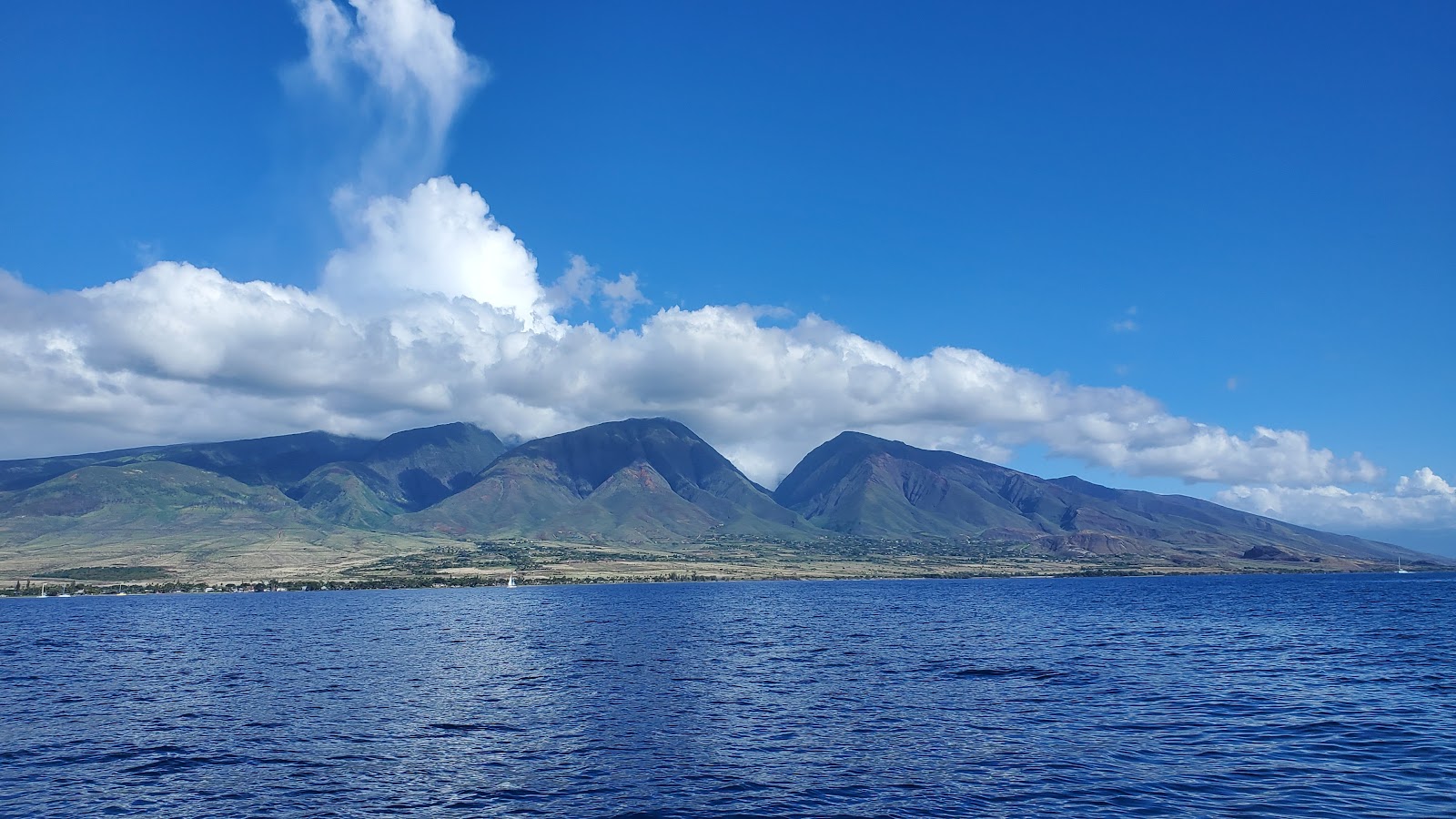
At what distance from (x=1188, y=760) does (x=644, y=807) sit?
35.0 metres

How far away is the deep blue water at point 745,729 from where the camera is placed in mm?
51812

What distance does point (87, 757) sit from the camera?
211ft

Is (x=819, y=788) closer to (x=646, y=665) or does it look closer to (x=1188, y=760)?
(x=1188, y=760)

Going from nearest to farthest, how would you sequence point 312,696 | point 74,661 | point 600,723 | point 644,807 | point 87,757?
point 644,807, point 87,757, point 600,723, point 312,696, point 74,661

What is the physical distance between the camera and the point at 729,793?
174 ft

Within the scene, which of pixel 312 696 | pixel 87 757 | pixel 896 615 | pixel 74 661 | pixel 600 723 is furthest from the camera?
pixel 896 615

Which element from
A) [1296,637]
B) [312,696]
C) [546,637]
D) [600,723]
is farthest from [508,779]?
[1296,637]

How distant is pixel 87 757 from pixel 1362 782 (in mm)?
83242

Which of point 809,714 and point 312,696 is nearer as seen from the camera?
point 809,714

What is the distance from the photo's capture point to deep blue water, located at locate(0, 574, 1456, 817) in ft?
170

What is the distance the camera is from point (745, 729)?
233 ft

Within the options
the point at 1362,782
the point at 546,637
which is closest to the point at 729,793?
the point at 1362,782

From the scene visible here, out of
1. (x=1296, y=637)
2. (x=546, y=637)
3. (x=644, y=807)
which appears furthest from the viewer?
(x=546, y=637)

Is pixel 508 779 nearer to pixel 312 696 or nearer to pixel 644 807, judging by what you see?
pixel 644 807
